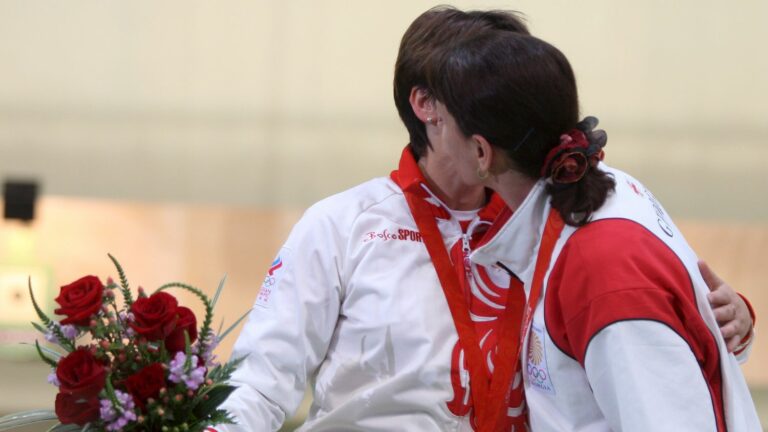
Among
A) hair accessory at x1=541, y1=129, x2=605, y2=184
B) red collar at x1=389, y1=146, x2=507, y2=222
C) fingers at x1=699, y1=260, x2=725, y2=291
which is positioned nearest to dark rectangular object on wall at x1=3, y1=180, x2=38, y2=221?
red collar at x1=389, y1=146, x2=507, y2=222

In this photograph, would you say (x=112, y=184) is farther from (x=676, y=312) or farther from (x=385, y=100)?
(x=676, y=312)

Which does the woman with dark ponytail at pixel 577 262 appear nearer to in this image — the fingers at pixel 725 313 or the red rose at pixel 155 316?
the fingers at pixel 725 313

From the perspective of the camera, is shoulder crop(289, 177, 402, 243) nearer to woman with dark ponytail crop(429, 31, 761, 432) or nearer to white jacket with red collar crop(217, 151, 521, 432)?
white jacket with red collar crop(217, 151, 521, 432)

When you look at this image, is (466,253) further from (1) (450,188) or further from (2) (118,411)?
(2) (118,411)

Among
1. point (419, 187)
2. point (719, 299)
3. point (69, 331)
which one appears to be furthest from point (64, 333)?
point (719, 299)

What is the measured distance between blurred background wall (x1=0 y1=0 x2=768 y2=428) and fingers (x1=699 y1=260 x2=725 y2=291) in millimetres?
2055

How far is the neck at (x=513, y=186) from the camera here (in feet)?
5.24

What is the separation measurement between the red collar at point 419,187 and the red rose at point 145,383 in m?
0.79

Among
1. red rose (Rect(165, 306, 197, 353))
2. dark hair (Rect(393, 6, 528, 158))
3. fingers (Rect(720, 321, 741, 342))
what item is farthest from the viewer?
dark hair (Rect(393, 6, 528, 158))

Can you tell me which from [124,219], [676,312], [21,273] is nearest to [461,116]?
[676,312]

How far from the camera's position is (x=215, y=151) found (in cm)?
356

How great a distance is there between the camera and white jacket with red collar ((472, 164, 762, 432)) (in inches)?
52.8

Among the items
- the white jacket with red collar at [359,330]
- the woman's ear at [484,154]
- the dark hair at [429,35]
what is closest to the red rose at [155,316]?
the white jacket with red collar at [359,330]

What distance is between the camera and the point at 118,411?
4.37 feet
